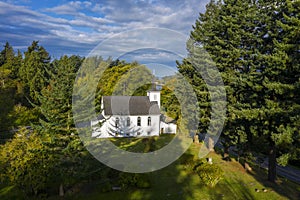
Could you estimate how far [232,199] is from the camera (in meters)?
14.9

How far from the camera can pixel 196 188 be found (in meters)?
16.7

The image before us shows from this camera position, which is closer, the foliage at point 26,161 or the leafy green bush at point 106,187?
the foliage at point 26,161

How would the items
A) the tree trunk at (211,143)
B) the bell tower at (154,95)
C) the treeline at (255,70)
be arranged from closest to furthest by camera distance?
the treeline at (255,70), the tree trunk at (211,143), the bell tower at (154,95)

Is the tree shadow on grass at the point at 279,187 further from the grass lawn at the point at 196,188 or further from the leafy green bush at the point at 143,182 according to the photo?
the leafy green bush at the point at 143,182

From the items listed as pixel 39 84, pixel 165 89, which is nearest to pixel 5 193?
pixel 39 84

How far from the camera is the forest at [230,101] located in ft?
45.6

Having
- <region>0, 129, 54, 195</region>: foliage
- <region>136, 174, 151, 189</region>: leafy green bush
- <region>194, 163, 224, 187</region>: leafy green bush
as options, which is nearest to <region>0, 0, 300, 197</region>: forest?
<region>0, 129, 54, 195</region>: foliage

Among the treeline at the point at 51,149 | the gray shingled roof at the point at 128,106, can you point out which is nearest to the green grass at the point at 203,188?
the treeline at the point at 51,149

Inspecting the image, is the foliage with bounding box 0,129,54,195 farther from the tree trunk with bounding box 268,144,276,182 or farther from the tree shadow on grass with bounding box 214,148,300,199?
the tree trunk with bounding box 268,144,276,182

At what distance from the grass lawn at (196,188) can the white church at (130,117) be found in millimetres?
11610

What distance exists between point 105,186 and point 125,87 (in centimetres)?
3962

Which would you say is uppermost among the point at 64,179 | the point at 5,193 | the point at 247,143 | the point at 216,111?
the point at 216,111

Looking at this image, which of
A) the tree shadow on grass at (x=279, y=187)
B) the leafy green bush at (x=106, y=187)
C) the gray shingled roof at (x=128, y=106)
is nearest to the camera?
the leafy green bush at (x=106, y=187)

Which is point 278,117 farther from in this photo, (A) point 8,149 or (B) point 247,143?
(A) point 8,149
